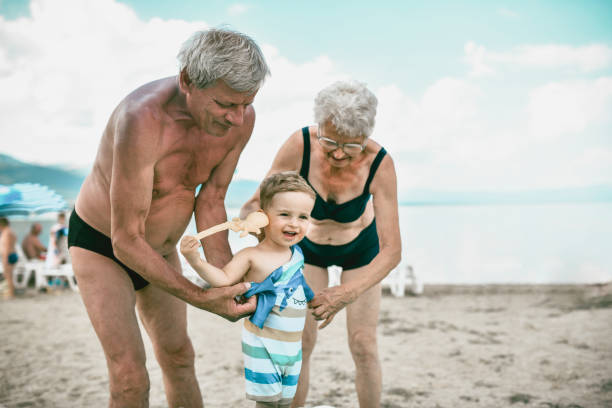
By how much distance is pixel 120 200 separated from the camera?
2.14m

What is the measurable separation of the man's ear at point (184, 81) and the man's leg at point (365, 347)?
1726mm

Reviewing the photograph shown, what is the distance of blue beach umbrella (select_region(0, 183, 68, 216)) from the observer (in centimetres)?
1024

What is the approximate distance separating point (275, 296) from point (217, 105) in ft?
3.02

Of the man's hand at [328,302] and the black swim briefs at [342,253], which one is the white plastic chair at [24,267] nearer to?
the black swim briefs at [342,253]

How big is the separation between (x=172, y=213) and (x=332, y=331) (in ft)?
15.3

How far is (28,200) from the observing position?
10.6 m

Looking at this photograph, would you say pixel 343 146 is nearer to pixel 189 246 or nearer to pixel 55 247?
pixel 189 246

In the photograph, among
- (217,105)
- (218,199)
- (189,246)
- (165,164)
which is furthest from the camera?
(218,199)

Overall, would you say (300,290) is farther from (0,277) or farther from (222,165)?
(0,277)

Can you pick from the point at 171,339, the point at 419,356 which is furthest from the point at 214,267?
the point at 419,356

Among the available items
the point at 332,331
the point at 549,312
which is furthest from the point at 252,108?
the point at 549,312

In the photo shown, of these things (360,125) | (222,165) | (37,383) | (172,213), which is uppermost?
(360,125)

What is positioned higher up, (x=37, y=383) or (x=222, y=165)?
(x=222, y=165)

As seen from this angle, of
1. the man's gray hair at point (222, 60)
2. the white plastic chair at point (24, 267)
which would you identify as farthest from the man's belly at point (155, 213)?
the white plastic chair at point (24, 267)
